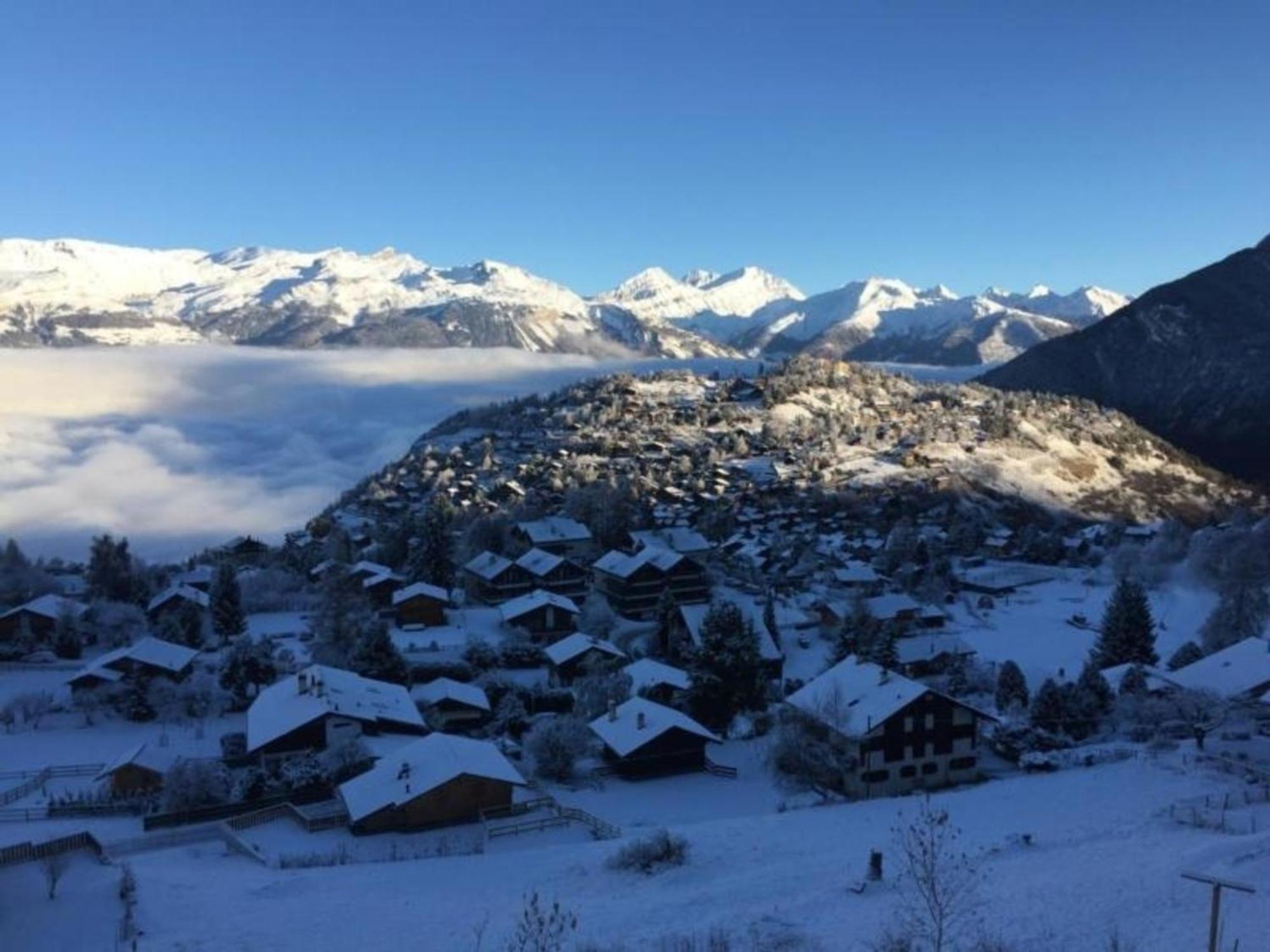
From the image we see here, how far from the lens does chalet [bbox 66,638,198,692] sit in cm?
4222

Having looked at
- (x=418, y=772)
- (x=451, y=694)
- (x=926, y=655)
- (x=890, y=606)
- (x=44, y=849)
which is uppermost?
(x=44, y=849)

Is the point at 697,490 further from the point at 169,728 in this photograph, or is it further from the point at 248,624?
the point at 169,728

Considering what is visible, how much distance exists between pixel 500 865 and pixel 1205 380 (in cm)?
21081

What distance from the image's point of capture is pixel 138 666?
4259cm

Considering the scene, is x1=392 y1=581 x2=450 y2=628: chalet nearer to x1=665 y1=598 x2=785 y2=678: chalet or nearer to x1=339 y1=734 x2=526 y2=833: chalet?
x1=665 y1=598 x2=785 y2=678: chalet

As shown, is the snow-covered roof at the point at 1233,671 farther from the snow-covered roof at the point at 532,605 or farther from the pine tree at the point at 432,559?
the pine tree at the point at 432,559

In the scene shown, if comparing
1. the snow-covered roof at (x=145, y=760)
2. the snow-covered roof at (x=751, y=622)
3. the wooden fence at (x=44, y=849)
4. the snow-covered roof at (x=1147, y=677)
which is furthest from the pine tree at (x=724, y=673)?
the wooden fence at (x=44, y=849)

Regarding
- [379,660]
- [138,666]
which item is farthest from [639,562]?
[138,666]

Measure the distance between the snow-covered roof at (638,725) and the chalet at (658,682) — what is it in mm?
4899

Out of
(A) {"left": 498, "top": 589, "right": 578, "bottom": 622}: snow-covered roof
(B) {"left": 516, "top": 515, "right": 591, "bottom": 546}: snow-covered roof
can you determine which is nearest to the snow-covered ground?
(A) {"left": 498, "top": 589, "right": 578, "bottom": 622}: snow-covered roof

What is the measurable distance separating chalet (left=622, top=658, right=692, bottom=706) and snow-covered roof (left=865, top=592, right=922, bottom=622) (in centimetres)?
1929

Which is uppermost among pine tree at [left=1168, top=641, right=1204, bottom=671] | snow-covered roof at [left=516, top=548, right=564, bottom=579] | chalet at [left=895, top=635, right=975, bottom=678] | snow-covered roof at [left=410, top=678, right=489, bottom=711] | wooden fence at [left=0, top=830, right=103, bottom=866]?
snow-covered roof at [left=516, top=548, right=564, bottom=579]

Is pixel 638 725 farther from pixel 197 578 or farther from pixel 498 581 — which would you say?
pixel 197 578

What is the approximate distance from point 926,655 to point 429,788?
31.7 m
